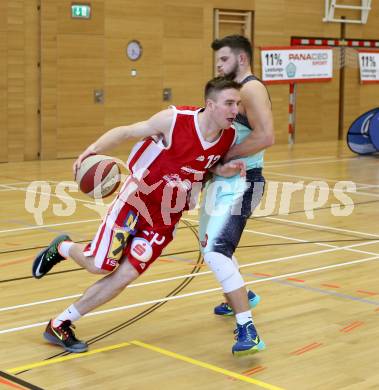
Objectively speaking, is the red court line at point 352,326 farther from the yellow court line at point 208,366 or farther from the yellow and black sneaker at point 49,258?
the yellow and black sneaker at point 49,258

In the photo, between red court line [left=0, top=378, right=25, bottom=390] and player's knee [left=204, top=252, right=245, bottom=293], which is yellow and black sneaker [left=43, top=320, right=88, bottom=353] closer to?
red court line [left=0, top=378, right=25, bottom=390]

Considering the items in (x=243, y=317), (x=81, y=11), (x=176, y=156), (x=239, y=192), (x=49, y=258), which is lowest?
(x=243, y=317)

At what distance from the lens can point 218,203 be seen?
4785mm

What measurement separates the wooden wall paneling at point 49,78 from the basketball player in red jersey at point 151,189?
996 cm

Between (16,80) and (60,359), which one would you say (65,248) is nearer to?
(60,359)

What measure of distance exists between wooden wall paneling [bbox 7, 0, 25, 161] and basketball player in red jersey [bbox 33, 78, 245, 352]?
9738 mm

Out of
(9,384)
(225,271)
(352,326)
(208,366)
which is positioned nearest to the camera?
(9,384)

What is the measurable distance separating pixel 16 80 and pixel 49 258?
954cm

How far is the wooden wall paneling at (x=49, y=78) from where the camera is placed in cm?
1416

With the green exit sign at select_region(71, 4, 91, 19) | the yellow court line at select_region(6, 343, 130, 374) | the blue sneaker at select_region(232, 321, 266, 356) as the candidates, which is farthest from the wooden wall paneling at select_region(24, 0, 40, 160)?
the blue sneaker at select_region(232, 321, 266, 356)

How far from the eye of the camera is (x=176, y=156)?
15.0ft

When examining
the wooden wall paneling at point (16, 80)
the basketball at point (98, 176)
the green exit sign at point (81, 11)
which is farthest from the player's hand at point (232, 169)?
the green exit sign at point (81, 11)

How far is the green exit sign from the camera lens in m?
14.4

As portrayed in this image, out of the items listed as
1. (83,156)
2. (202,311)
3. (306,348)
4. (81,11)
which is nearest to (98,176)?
(83,156)
